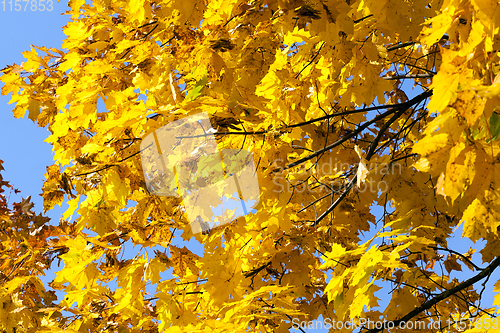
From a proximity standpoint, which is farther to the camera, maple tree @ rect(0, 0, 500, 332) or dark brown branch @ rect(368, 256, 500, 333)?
dark brown branch @ rect(368, 256, 500, 333)

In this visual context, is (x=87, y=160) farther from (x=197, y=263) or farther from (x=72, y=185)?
(x=197, y=263)

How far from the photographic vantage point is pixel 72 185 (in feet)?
8.64

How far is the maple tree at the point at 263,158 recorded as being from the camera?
1811mm

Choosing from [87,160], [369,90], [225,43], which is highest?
[369,90]

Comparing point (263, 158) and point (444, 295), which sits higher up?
point (263, 158)

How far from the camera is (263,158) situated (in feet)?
8.11

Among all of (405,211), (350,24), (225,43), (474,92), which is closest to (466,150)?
(474,92)

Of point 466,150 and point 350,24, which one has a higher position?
point 350,24

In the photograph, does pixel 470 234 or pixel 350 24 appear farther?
pixel 350 24

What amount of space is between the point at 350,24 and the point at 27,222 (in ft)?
22.3

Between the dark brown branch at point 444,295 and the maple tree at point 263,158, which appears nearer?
the maple tree at point 263,158

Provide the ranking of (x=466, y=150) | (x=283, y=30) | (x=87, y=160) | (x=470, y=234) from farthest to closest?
1. (x=283, y=30)
2. (x=87, y=160)
3. (x=470, y=234)
4. (x=466, y=150)

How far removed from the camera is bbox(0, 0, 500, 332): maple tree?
1.81m

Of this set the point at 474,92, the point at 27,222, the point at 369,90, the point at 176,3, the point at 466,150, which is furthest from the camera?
the point at 27,222
